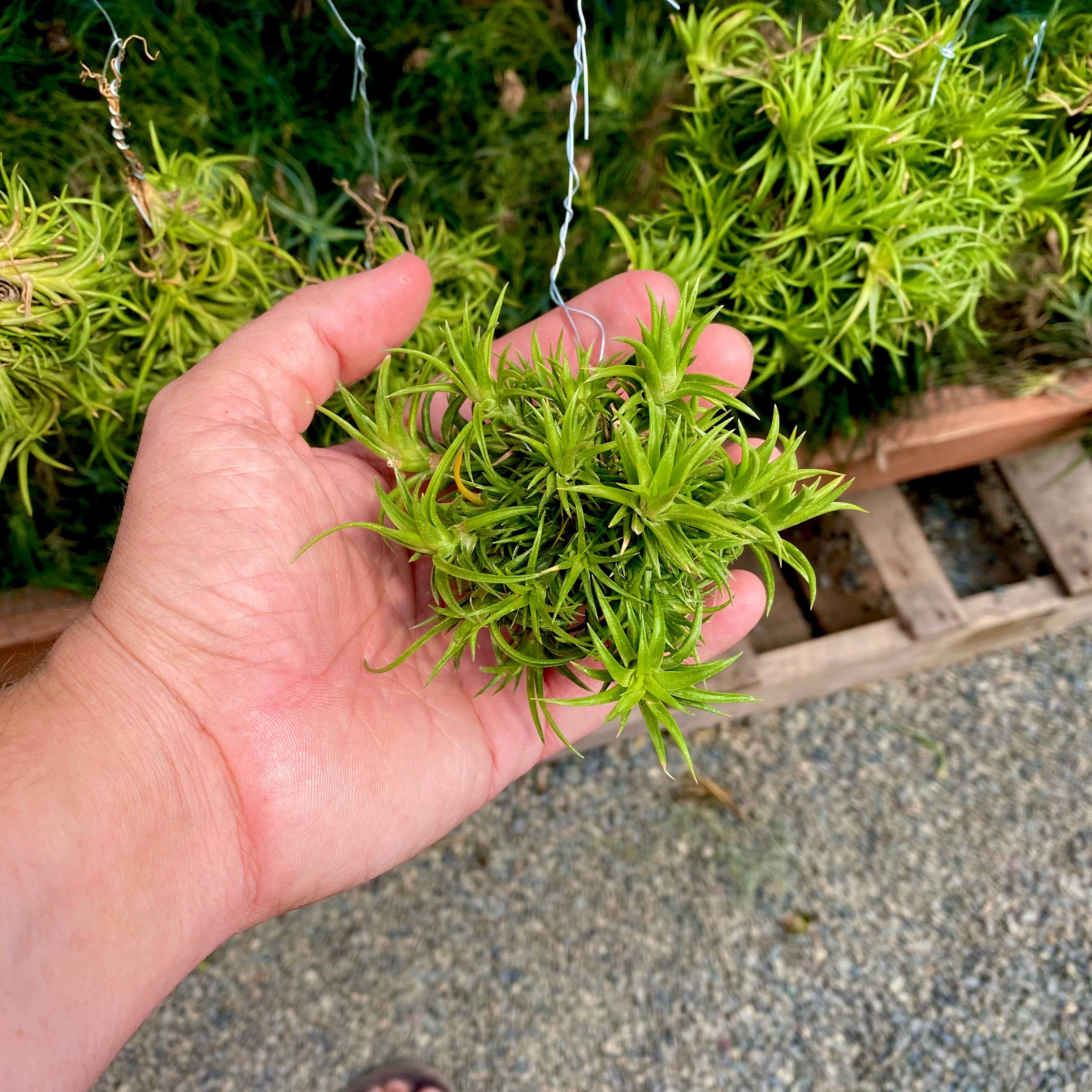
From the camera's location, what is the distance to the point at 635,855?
1.81 meters

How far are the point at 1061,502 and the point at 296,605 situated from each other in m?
1.71

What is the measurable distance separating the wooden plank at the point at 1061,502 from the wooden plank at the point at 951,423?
0.71 ft

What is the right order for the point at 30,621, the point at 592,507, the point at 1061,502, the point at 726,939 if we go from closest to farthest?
the point at 592,507 → the point at 30,621 → the point at 726,939 → the point at 1061,502

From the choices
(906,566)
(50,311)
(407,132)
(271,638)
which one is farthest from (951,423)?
(50,311)

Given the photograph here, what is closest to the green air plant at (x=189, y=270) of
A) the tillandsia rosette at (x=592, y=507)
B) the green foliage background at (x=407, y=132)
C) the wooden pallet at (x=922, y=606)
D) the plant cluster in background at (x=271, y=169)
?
the plant cluster in background at (x=271, y=169)

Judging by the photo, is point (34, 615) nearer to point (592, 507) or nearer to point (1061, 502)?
point (592, 507)

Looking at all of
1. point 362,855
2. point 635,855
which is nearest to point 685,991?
point 635,855

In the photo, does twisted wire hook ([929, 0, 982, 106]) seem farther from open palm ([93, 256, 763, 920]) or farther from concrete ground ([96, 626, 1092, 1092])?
concrete ground ([96, 626, 1092, 1092])

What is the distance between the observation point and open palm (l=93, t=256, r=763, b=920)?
1.00 m

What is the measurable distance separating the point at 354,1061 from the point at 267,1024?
0.19m

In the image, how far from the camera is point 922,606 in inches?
68.9

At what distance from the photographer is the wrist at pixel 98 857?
830 millimetres

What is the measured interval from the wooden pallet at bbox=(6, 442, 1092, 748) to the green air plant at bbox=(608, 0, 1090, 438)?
55 centimetres

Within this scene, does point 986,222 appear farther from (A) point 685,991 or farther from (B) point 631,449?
(A) point 685,991
